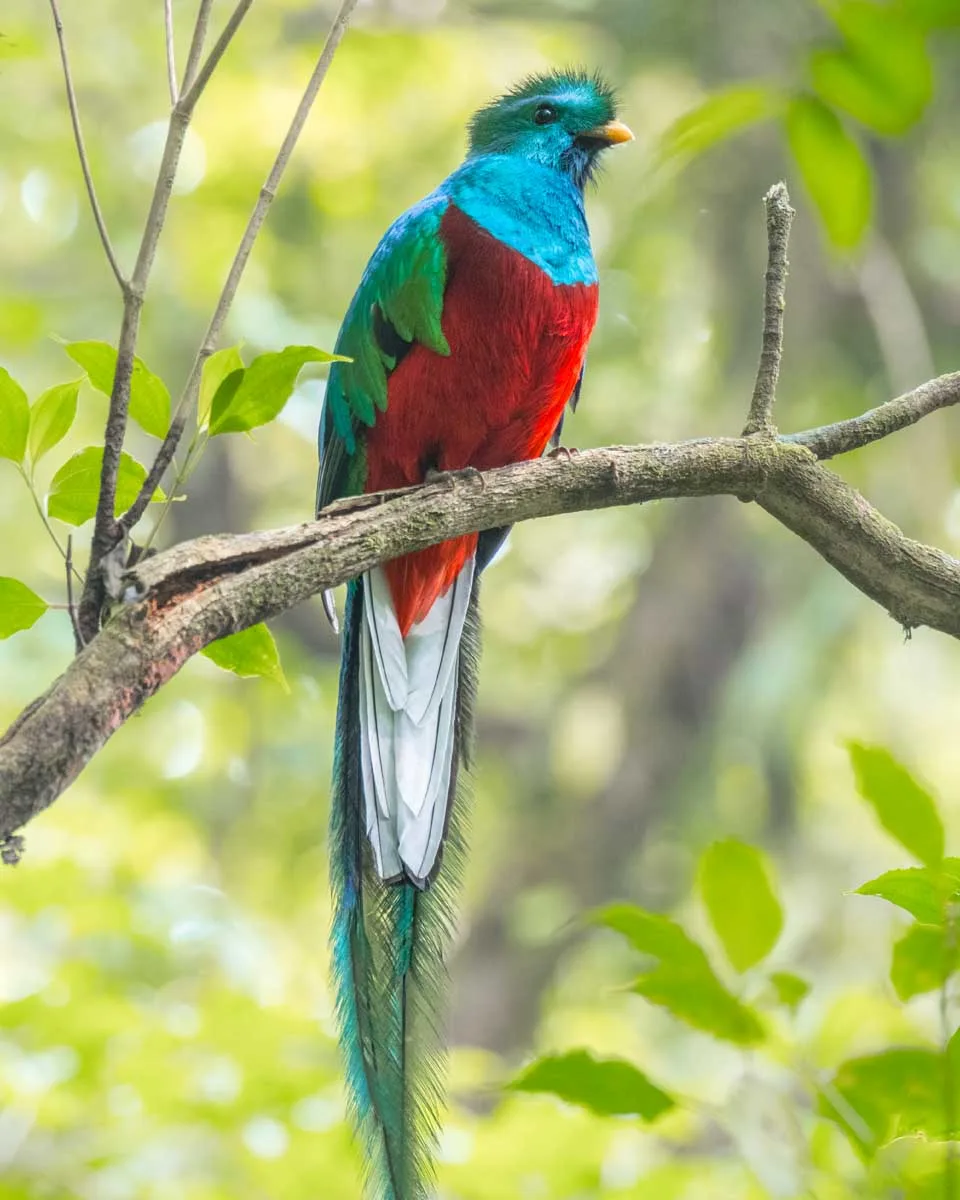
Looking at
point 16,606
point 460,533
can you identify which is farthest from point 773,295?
point 16,606

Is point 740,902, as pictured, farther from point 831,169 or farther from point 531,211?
point 531,211

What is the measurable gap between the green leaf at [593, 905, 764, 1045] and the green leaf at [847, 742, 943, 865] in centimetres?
25

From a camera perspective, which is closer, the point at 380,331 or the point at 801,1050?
the point at 801,1050

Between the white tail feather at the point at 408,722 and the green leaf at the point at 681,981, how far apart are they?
106 centimetres

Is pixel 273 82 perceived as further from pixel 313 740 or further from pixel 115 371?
pixel 115 371

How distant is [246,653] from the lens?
5.46ft

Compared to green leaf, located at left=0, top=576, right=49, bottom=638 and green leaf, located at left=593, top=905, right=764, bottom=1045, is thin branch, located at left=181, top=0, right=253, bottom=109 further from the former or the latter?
green leaf, located at left=593, top=905, right=764, bottom=1045

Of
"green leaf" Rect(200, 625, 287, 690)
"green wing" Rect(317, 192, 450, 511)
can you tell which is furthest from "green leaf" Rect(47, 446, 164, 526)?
"green wing" Rect(317, 192, 450, 511)

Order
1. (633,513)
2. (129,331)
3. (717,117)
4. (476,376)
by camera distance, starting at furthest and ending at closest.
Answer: (633,513), (476,376), (129,331), (717,117)

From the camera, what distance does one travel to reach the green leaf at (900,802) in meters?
1.13

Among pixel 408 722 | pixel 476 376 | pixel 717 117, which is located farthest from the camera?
pixel 476 376

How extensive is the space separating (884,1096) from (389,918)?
1.13 metres

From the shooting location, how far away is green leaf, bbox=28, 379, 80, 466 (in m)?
1.50

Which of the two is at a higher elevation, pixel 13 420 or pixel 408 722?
pixel 408 722
